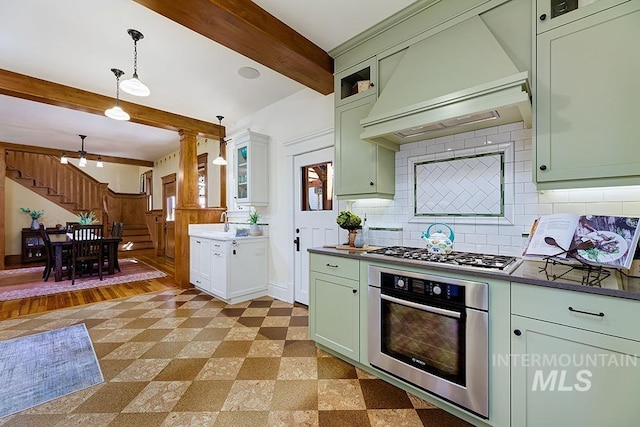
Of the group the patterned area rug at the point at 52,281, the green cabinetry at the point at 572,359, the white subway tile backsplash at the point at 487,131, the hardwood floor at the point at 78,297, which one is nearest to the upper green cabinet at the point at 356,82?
the white subway tile backsplash at the point at 487,131

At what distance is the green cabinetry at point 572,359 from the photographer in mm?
1156

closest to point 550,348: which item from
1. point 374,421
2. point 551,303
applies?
point 551,303

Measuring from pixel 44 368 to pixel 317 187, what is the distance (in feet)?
9.95

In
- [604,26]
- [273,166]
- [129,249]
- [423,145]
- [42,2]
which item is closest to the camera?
[604,26]

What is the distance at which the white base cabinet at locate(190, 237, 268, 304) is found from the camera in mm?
3692

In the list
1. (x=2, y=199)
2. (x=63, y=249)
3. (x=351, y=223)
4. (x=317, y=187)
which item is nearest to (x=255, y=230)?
(x=317, y=187)

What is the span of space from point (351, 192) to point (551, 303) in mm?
1631

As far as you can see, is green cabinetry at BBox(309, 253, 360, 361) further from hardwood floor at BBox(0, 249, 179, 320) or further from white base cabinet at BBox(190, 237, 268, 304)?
hardwood floor at BBox(0, 249, 179, 320)

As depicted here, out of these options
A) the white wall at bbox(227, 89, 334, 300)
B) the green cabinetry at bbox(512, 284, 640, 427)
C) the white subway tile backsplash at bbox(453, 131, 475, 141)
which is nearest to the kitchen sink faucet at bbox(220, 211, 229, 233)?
the white wall at bbox(227, 89, 334, 300)

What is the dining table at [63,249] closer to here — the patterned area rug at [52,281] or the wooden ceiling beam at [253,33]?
the patterned area rug at [52,281]

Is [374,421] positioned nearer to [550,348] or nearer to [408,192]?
[550,348]

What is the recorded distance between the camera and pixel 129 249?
8.43 metres

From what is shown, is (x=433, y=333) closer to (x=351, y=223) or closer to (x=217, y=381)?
(x=351, y=223)

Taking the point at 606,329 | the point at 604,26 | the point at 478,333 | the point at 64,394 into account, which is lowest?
the point at 64,394
